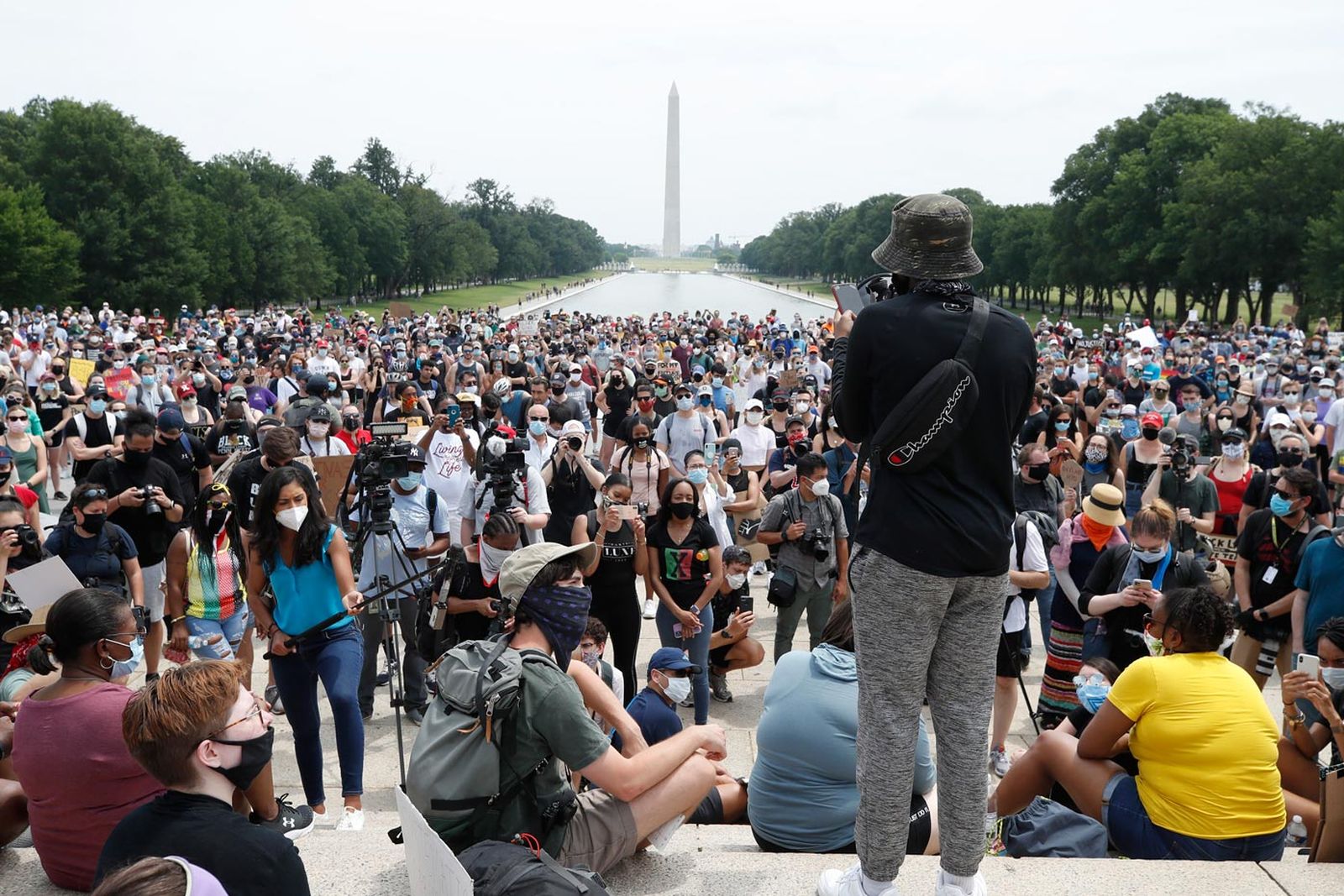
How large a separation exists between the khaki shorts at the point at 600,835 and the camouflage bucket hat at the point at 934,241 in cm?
220

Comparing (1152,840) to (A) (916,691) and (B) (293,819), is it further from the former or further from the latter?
(B) (293,819)

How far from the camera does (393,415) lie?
42.8ft

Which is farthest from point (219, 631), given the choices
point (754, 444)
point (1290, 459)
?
point (1290, 459)

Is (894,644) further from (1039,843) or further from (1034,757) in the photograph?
(1034,757)

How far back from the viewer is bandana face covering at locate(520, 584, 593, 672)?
4070 mm

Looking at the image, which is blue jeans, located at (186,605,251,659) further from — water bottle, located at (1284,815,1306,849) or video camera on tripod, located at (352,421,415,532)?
water bottle, located at (1284,815,1306,849)

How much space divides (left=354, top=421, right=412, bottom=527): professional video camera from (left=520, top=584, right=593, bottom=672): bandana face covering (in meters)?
2.63

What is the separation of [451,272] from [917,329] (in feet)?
355

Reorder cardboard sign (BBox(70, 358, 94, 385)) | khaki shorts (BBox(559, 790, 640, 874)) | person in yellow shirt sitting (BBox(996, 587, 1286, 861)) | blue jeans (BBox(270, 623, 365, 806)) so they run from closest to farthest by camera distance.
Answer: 1. khaki shorts (BBox(559, 790, 640, 874))
2. person in yellow shirt sitting (BBox(996, 587, 1286, 861))
3. blue jeans (BBox(270, 623, 365, 806))
4. cardboard sign (BBox(70, 358, 94, 385))

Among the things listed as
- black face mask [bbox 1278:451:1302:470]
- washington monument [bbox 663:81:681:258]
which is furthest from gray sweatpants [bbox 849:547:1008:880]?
washington monument [bbox 663:81:681:258]

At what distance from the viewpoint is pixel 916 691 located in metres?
3.27

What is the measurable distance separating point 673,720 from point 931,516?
3.09 metres

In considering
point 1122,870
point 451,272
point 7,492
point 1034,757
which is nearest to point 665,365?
point 7,492

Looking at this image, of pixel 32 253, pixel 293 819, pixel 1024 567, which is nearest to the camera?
pixel 293 819
